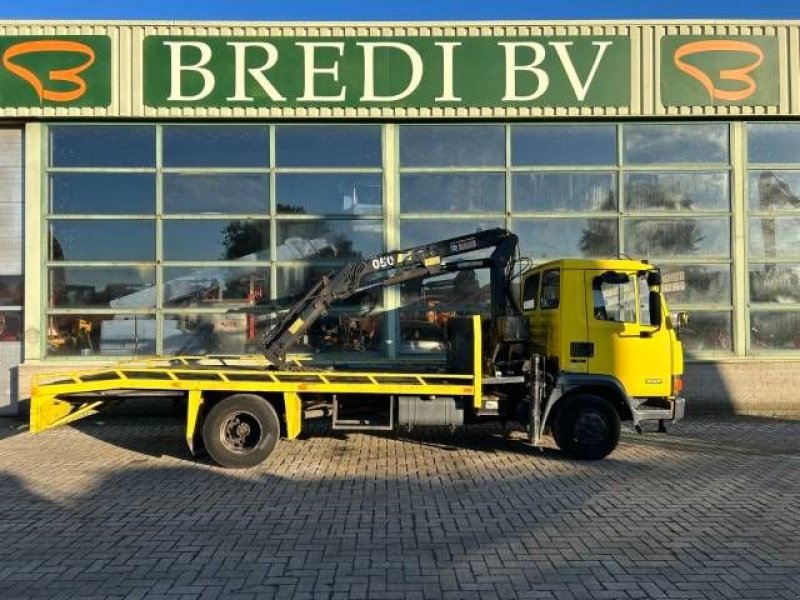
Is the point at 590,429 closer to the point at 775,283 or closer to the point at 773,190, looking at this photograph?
the point at 775,283

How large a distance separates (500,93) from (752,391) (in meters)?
6.86

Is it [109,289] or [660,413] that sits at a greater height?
[109,289]

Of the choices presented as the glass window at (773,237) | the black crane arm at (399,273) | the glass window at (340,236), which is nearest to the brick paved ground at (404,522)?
the black crane arm at (399,273)

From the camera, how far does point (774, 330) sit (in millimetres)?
12641

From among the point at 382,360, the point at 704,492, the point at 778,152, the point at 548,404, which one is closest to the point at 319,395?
the point at 548,404

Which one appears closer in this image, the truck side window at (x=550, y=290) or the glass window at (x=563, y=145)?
the truck side window at (x=550, y=290)

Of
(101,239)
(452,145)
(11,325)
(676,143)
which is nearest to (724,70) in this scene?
(676,143)

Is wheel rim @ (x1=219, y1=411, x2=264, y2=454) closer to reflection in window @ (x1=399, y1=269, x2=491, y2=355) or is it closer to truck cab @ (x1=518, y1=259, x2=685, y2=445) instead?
truck cab @ (x1=518, y1=259, x2=685, y2=445)

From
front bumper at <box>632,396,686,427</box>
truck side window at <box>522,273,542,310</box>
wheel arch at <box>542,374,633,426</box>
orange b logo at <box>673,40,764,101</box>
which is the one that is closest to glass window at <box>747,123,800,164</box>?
orange b logo at <box>673,40,764,101</box>

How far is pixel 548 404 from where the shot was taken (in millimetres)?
8430

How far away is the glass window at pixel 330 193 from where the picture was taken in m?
12.5

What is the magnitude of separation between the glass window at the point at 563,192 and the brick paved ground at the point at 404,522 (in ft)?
15.6

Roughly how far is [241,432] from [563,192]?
736 centimetres

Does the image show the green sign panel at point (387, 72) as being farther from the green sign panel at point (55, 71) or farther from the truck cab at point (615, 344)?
the truck cab at point (615, 344)
